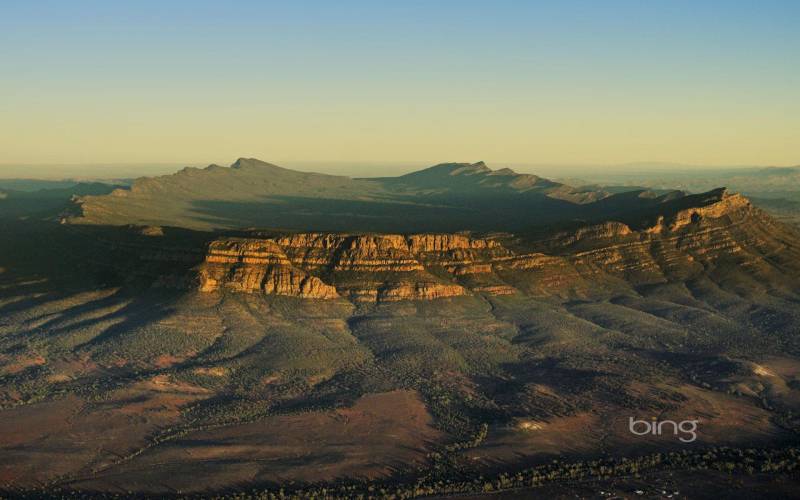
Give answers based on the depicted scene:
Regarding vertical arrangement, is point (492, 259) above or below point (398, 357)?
above

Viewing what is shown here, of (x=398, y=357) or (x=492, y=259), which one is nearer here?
(x=398, y=357)

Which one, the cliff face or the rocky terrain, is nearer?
the rocky terrain

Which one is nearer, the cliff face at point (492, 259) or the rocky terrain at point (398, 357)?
the rocky terrain at point (398, 357)

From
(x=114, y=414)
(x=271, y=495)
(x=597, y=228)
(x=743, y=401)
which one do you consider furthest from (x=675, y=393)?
(x=597, y=228)
